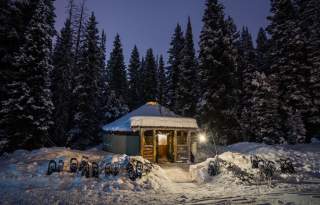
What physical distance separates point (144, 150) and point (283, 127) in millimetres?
16702

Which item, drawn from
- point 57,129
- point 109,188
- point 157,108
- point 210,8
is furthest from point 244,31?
point 109,188

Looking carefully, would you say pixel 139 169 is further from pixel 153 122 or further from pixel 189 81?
pixel 189 81

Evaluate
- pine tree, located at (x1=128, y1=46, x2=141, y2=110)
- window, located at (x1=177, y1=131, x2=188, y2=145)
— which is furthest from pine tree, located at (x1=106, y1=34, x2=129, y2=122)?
window, located at (x1=177, y1=131, x2=188, y2=145)

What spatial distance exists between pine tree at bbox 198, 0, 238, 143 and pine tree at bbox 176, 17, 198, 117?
6080 mm

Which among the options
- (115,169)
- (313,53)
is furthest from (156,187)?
(313,53)

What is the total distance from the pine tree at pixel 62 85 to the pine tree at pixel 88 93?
1.16 meters

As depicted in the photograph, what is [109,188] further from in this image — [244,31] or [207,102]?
[244,31]

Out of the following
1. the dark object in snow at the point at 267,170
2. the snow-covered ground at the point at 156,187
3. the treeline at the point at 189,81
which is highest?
the treeline at the point at 189,81

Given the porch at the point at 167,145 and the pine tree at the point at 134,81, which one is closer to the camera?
the porch at the point at 167,145

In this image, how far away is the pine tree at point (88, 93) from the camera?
2770cm

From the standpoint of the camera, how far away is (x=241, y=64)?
34312 millimetres

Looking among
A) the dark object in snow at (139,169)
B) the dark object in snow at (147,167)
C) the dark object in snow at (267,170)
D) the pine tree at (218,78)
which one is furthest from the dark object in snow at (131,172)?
the pine tree at (218,78)

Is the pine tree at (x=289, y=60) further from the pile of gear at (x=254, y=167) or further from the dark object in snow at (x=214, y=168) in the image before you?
the dark object in snow at (x=214, y=168)

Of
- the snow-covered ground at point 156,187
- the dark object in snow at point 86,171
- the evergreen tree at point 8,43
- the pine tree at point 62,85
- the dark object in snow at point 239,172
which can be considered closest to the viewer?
the snow-covered ground at point 156,187
